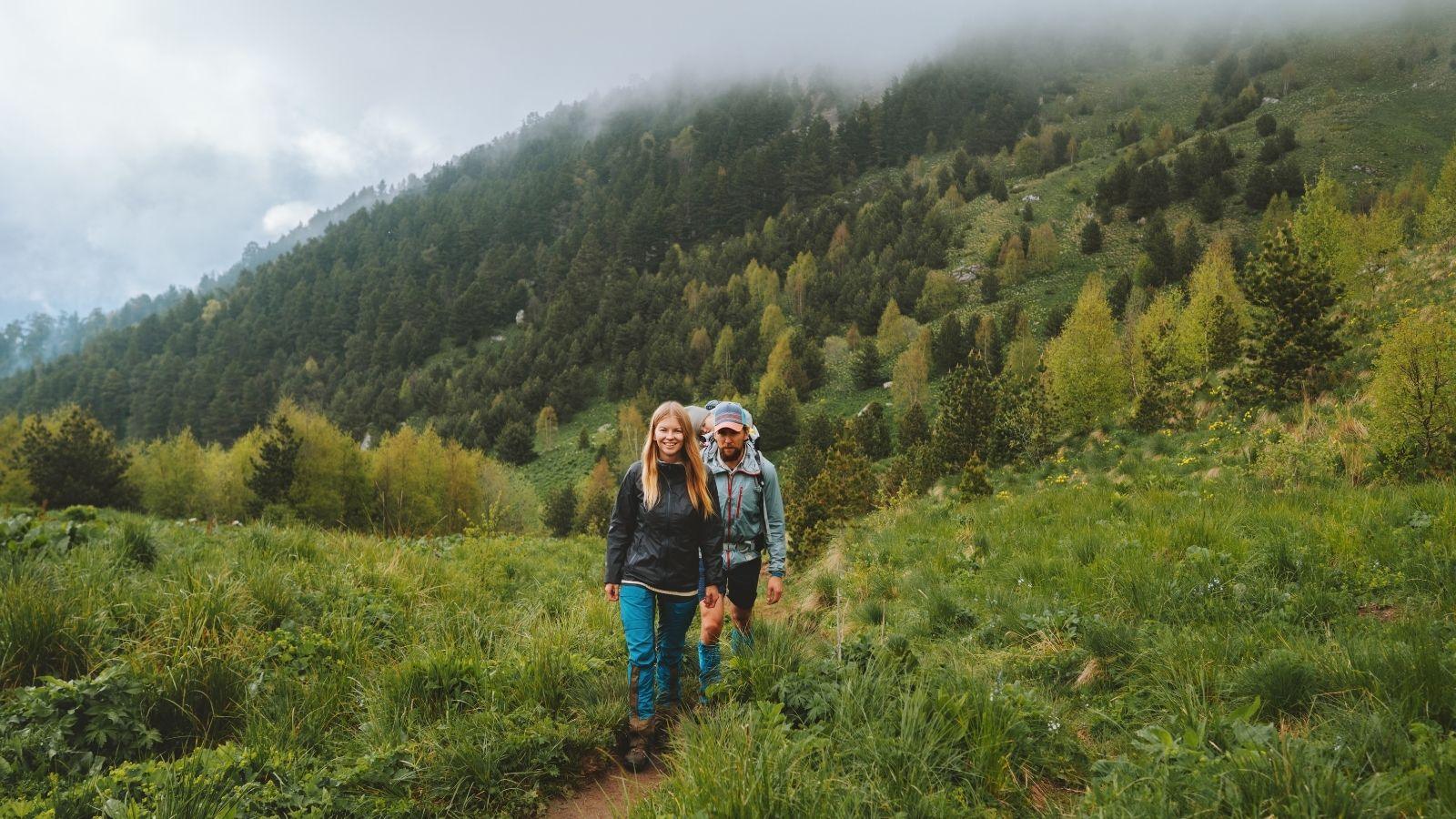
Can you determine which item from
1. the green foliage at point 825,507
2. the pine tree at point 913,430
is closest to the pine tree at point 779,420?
the pine tree at point 913,430

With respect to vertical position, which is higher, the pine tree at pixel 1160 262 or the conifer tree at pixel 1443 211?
the conifer tree at pixel 1443 211

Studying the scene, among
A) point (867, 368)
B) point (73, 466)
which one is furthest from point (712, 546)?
point (867, 368)

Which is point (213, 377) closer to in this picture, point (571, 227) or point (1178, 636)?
point (571, 227)

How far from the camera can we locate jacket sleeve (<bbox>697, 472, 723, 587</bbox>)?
4.12m

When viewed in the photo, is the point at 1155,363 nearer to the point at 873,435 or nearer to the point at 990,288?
the point at 873,435

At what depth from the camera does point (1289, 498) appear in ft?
20.4

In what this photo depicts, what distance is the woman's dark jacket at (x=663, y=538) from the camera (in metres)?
3.98

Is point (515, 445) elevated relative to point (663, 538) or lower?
lower

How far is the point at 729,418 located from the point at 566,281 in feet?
379

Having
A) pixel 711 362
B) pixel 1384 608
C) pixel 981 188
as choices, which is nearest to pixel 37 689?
pixel 1384 608

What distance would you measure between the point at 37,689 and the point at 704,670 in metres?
3.61

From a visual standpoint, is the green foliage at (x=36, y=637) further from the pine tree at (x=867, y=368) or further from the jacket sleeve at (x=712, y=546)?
the pine tree at (x=867, y=368)

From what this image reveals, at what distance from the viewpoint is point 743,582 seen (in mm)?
4699

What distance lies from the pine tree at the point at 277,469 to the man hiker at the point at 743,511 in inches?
1825
